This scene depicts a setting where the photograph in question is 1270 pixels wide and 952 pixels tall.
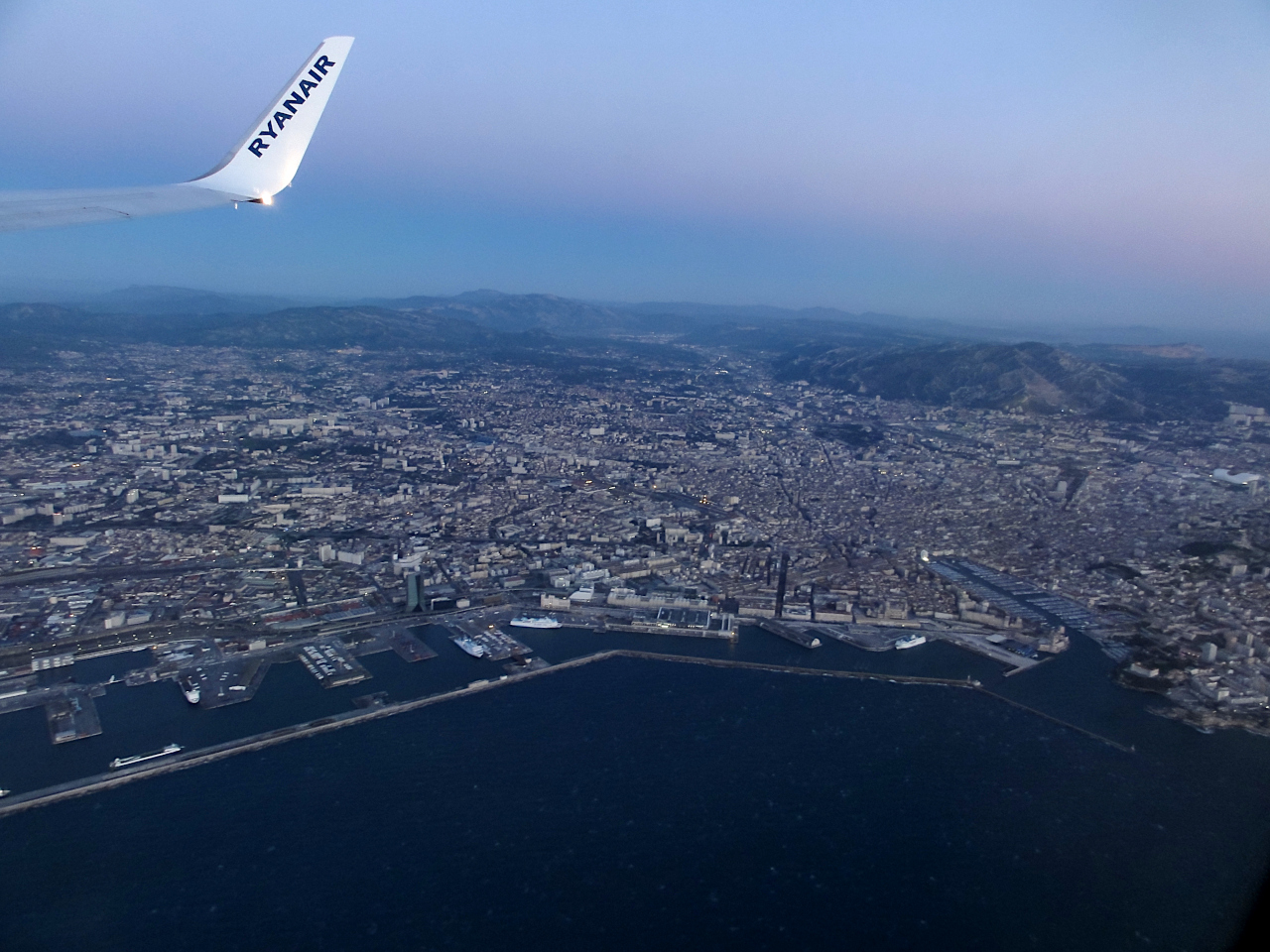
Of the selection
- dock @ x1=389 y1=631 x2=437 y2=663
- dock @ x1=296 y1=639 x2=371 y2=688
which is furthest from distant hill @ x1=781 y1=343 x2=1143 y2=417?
dock @ x1=296 y1=639 x2=371 y2=688

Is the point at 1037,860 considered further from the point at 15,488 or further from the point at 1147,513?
the point at 15,488

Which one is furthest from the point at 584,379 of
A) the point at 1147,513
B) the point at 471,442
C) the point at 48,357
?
the point at 1147,513

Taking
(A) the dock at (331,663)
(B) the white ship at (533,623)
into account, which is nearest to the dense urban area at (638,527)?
(B) the white ship at (533,623)

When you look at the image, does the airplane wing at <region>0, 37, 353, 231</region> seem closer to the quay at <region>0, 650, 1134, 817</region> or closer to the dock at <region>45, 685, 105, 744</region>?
the quay at <region>0, 650, 1134, 817</region>

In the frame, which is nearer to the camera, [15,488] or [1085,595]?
[1085,595]

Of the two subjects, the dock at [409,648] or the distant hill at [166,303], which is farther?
the distant hill at [166,303]

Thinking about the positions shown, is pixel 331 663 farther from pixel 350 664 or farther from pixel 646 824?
pixel 646 824

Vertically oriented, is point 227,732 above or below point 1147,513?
below

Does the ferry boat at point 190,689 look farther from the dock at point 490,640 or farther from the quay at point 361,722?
the dock at point 490,640
